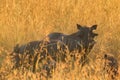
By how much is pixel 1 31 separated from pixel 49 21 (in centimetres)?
136

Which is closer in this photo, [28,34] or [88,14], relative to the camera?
[28,34]

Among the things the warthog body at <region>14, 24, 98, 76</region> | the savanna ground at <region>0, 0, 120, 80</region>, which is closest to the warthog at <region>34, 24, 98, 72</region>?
the warthog body at <region>14, 24, 98, 76</region>

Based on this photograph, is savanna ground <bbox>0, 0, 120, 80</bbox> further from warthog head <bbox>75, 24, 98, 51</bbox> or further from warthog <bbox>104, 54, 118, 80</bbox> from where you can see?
warthog <bbox>104, 54, 118, 80</bbox>

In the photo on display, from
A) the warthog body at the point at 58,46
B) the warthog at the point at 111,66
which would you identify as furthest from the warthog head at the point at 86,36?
the warthog at the point at 111,66

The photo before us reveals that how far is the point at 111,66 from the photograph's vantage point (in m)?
9.26

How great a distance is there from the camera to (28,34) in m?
11.1

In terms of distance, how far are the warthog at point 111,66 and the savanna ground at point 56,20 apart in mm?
352

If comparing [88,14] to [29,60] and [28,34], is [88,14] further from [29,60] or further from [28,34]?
[29,60]

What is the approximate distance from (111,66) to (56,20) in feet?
10.1

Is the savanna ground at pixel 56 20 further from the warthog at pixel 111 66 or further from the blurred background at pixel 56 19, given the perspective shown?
the warthog at pixel 111 66

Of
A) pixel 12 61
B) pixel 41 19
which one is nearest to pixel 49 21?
pixel 41 19

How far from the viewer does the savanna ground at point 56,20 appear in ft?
35.5

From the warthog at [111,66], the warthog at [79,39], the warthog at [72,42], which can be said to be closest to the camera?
the warthog at [111,66]

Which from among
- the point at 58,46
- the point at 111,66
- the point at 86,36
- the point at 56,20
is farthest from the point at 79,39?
the point at 56,20
